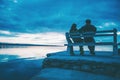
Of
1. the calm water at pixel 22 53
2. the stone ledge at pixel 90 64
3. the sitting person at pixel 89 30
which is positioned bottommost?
the calm water at pixel 22 53

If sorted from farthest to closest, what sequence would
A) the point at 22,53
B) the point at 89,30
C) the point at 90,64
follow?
the point at 22,53, the point at 89,30, the point at 90,64

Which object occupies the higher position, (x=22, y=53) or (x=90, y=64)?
(x=90, y=64)

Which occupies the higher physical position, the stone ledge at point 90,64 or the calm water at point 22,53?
the stone ledge at point 90,64

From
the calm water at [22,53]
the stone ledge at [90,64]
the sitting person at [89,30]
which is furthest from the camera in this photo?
the calm water at [22,53]

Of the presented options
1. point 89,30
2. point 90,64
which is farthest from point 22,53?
point 90,64

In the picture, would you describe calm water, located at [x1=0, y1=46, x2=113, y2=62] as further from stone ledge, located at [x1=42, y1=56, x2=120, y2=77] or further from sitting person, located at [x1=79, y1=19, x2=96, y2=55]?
sitting person, located at [x1=79, y1=19, x2=96, y2=55]

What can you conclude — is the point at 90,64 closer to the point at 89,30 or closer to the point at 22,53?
the point at 89,30

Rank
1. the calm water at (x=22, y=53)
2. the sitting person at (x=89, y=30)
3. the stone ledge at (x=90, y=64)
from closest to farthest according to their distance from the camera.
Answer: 1. the stone ledge at (x=90, y=64)
2. the sitting person at (x=89, y=30)
3. the calm water at (x=22, y=53)

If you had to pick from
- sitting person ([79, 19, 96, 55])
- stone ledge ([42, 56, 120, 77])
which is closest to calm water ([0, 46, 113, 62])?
stone ledge ([42, 56, 120, 77])

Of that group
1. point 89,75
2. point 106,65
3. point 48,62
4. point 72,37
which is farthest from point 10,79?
point 106,65

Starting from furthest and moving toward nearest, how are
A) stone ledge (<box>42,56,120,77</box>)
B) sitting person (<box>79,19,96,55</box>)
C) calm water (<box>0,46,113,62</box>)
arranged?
calm water (<box>0,46,113,62</box>)
sitting person (<box>79,19,96,55</box>)
stone ledge (<box>42,56,120,77</box>)

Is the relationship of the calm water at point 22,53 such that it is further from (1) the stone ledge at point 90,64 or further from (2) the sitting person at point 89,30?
(2) the sitting person at point 89,30

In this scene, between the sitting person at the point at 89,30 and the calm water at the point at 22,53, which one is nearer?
the sitting person at the point at 89,30

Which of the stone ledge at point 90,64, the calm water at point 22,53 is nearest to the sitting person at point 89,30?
the stone ledge at point 90,64
